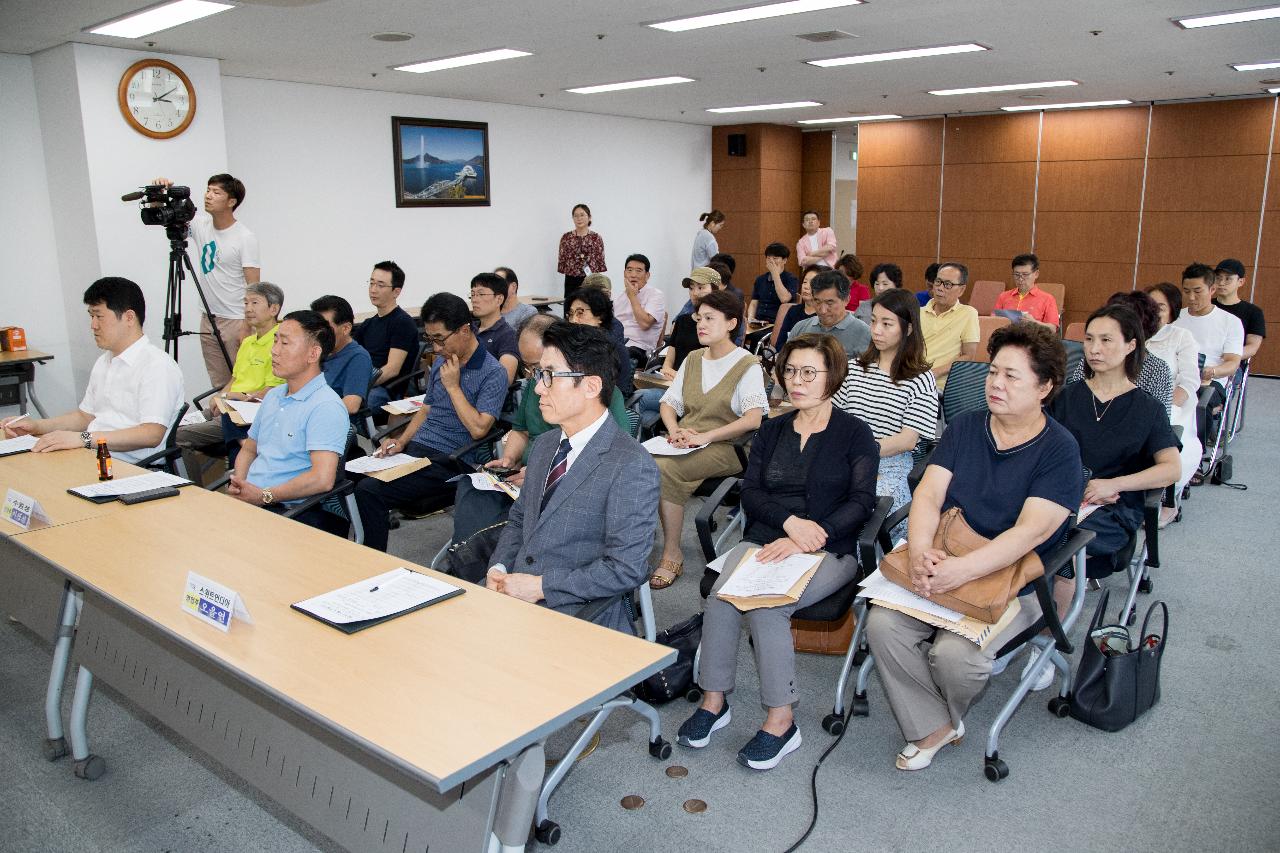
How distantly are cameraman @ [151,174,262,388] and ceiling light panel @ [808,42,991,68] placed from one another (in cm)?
459

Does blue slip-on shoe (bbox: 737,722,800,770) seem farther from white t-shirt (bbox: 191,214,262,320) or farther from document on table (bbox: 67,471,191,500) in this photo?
white t-shirt (bbox: 191,214,262,320)

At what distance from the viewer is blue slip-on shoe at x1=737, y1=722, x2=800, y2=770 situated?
285 centimetres

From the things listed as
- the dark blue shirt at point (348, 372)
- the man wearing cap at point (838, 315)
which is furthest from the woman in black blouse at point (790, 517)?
the dark blue shirt at point (348, 372)

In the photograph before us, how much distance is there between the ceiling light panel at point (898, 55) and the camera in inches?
276

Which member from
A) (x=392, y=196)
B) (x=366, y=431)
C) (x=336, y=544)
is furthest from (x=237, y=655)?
(x=392, y=196)

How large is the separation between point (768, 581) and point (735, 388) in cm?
154

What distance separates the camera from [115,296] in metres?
3.96

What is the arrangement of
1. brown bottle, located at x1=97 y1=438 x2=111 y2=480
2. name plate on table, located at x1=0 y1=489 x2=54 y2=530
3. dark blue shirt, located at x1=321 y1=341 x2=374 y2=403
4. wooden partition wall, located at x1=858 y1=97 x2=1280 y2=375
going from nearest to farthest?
name plate on table, located at x1=0 y1=489 x2=54 y2=530, brown bottle, located at x1=97 y1=438 x2=111 y2=480, dark blue shirt, located at x1=321 y1=341 x2=374 y2=403, wooden partition wall, located at x1=858 y1=97 x2=1280 y2=375

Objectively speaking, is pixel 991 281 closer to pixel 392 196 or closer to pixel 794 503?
pixel 392 196

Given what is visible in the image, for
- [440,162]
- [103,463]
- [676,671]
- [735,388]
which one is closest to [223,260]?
[440,162]

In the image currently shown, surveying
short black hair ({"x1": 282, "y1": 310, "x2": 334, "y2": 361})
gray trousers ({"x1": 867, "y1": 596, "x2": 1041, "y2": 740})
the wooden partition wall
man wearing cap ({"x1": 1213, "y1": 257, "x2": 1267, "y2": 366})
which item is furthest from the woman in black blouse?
the wooden partition wall

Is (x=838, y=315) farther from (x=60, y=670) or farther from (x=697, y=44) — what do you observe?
(x=60, y=670)

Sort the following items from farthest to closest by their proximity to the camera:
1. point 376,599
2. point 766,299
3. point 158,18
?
1. point 766,299
2. point 158,18
3. point 376,599

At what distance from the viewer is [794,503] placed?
3.27 m
